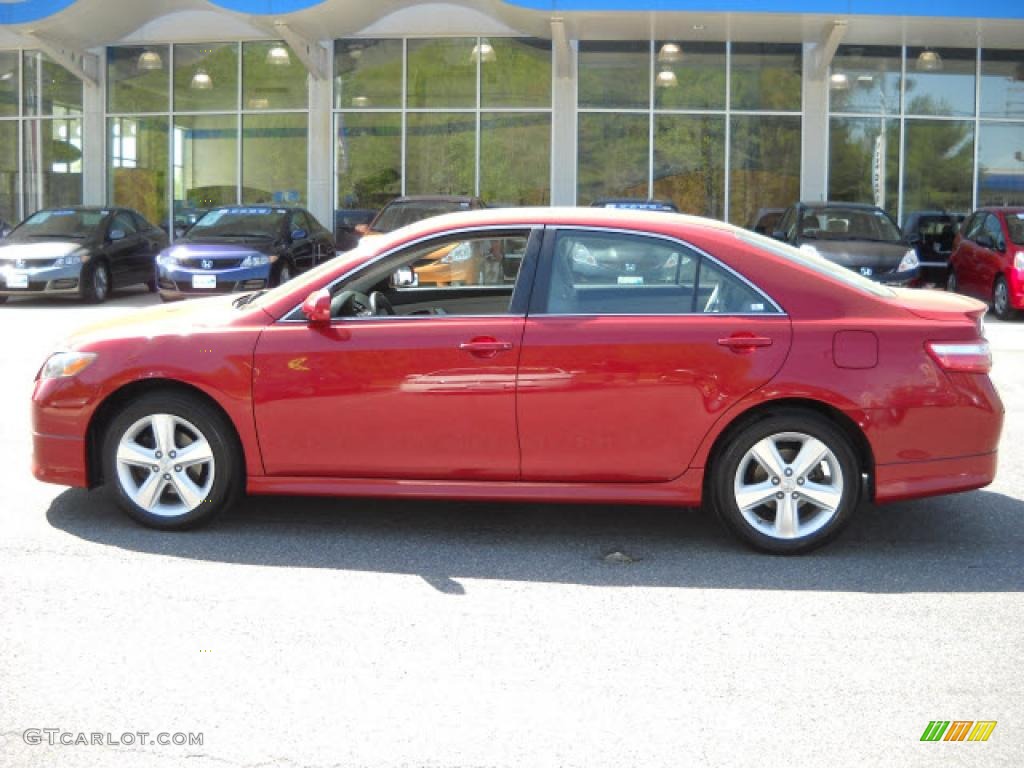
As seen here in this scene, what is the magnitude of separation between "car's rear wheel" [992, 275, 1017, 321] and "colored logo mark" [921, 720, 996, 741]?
1474 centimetres

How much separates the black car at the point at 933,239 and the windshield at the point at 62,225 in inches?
516

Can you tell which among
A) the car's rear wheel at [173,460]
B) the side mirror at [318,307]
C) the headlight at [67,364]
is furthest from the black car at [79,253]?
the side mirror at [318,307]

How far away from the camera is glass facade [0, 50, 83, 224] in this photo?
92.1ft

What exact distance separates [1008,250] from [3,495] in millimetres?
14534

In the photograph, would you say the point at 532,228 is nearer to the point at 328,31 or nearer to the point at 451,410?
the point at 451,410

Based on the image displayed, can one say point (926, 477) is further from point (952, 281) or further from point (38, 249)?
point (38, 249)

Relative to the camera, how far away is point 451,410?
6.06 m

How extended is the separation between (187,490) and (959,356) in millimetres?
3510

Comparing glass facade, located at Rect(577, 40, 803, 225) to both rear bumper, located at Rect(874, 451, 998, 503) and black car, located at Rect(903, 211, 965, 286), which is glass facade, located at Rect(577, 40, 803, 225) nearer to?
black car, located at Rect(903, 211, 965, 286)

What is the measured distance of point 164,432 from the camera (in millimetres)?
6293

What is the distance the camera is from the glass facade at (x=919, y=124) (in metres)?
A: 25.9

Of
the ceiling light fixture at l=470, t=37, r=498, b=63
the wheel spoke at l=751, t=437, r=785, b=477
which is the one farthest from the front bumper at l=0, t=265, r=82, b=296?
the wheel spoke at l=751, t=437, r=785, b=477

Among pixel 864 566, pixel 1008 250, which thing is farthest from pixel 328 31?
pixel 864 566

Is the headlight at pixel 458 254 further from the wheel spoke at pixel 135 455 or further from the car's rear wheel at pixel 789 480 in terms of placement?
the wheel spoke at pixel 135 455
